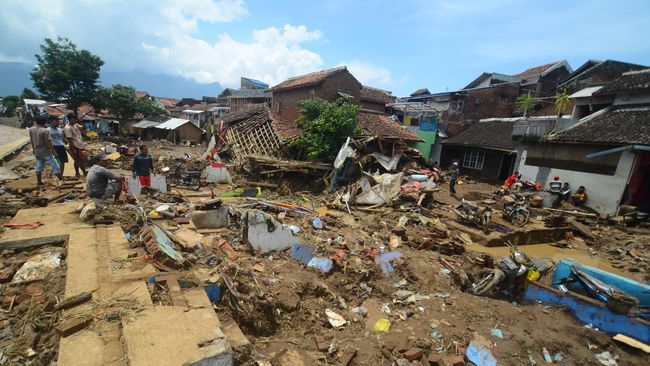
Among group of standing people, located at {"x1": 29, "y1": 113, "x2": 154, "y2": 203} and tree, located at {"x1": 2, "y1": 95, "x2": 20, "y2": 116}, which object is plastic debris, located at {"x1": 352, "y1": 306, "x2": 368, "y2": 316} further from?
tree, located at {"x1": 2, "y1": 95, "x2": 20, "y2": 116}

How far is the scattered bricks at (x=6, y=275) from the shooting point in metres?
3.40

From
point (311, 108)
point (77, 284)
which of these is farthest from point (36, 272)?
point (311, 108)

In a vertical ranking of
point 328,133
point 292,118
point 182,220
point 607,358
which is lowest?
point 607,358

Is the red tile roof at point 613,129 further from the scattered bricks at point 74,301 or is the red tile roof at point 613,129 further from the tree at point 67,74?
the tree at point 67,74

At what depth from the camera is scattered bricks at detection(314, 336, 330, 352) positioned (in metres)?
3.92

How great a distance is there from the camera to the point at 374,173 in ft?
46.2

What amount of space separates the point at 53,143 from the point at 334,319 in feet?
28.6

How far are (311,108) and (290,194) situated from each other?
5.81 meters

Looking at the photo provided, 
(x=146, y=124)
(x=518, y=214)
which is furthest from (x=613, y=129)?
(x=146, y=124)

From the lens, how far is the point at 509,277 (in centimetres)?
583

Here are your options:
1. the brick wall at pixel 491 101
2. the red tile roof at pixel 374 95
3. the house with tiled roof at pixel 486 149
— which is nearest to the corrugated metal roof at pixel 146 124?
the red tile roof at pixel 374 95

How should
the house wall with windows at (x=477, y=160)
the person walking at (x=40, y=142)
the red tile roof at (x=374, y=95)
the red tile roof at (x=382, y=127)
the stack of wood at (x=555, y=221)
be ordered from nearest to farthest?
the person walking at (x=40, y=142)
the stack of wood at (x=555, y=221)
the red tile roof at (x=382, y=127)
the house wall with windows at (x=477, y=160)
the red tile roof at (x=374, y=95)

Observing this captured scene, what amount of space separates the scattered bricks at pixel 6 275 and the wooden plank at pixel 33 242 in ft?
2.07

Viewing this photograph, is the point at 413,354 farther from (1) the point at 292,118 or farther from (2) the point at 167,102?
(2) the point at 167,102
